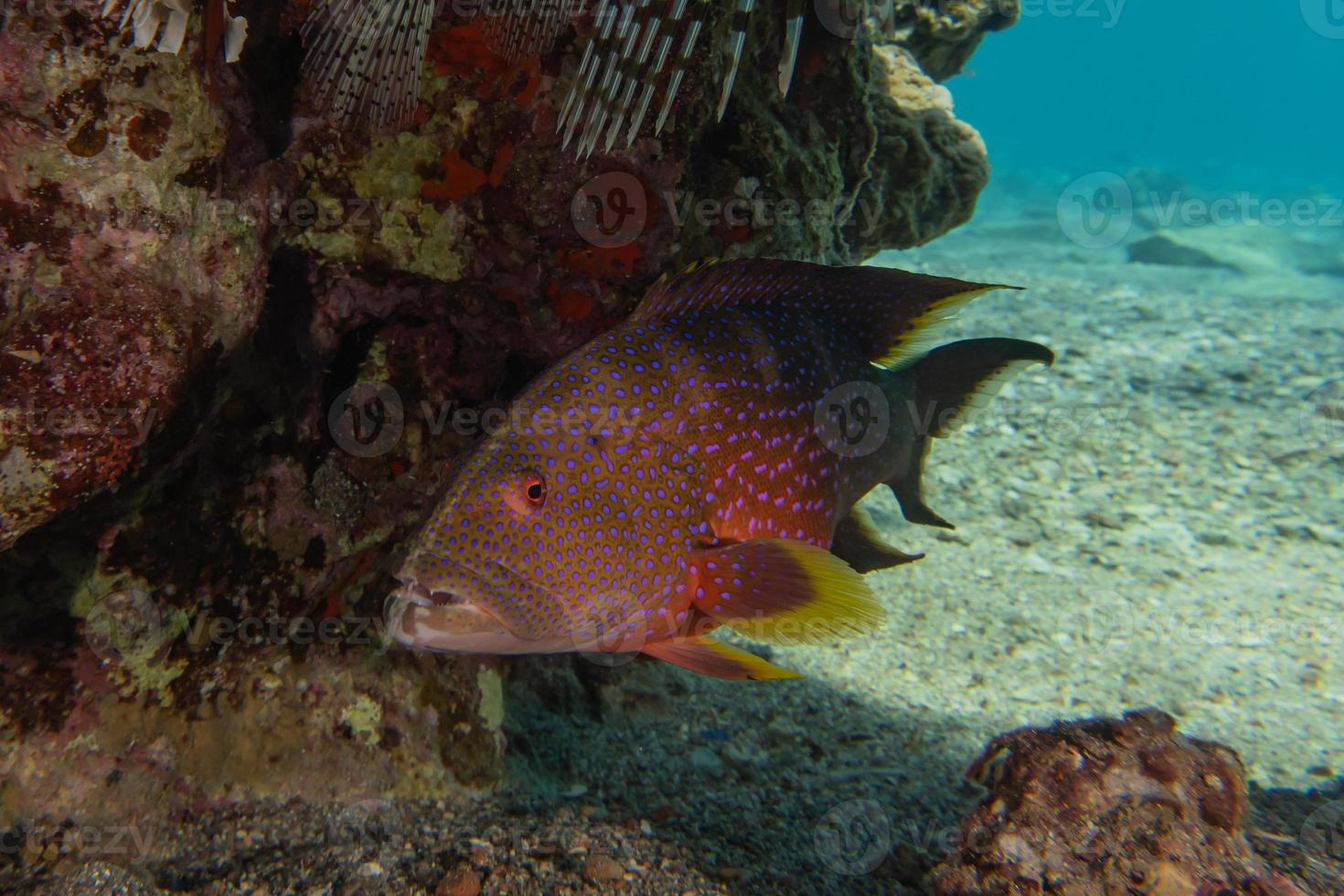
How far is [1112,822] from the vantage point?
2.04 meters

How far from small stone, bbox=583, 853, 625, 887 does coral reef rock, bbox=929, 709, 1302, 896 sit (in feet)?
3.37

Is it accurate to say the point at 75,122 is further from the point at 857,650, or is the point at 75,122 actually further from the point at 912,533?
the point at 912,533

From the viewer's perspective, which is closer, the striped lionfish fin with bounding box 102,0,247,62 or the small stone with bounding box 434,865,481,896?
the striped lionfish fin with bounding box 102,0,247,62

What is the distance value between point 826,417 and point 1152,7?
202 metres

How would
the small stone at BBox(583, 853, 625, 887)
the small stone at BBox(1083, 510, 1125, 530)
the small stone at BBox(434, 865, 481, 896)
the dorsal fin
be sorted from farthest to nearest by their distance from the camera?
1. the small stone at BBox(1083, 510, 1125, 530)
2. the dorsal fin
3. the small stone at BBox(583, 853, 625, 887)
4. the small stone at BBox(434, 865, 481, 896)

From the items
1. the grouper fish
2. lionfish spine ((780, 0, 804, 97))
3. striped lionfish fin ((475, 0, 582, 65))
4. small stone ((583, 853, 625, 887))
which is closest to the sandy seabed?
small stone ((583, 853, 625, 887))

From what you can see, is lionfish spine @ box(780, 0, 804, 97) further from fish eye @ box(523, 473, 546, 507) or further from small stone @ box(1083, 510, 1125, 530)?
small stone @ box(1083, 510, 1125, 530)

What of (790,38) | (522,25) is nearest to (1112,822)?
(790,38)

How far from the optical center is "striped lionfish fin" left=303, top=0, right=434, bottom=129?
2.35 metres

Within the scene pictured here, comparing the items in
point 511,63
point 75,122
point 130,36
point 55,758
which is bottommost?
point 55,758

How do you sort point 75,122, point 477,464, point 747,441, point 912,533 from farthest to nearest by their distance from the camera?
point 912,533 → point 747,441 → point 477,464 → point 75,122

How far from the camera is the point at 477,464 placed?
2.21 m

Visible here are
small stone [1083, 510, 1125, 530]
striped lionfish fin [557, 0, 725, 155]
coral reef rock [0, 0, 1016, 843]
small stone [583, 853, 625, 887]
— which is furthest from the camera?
small stone [1083, 510, 1125, 530]

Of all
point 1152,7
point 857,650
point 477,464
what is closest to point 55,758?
point 477,464
